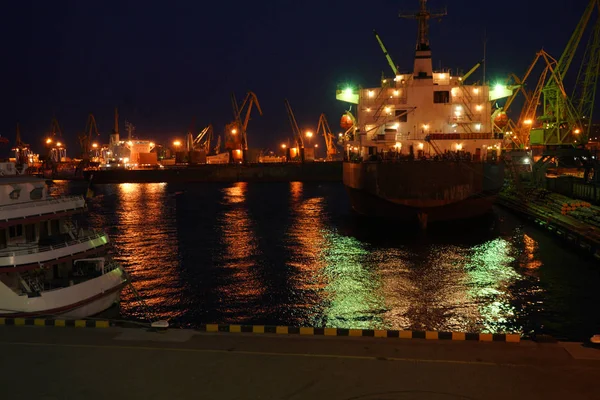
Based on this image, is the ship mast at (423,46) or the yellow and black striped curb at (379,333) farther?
the ship mast at (423,46)

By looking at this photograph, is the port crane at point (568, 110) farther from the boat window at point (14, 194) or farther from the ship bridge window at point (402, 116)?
the boat window at point (14, 194)

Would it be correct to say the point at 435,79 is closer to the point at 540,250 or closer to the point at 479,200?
the point at 479,200

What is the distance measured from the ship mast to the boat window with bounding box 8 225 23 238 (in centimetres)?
4554

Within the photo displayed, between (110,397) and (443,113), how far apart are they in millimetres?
50632

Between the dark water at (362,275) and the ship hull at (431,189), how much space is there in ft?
5.50

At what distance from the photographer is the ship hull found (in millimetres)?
47969

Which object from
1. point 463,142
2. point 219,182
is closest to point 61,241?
point 463,142

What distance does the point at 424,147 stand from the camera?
54812mm

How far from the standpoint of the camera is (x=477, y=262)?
36.6m

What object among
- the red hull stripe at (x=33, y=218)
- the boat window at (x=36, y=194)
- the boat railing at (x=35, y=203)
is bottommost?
the red hull stripe at (x=33, y=218)

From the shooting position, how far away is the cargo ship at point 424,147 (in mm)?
48406

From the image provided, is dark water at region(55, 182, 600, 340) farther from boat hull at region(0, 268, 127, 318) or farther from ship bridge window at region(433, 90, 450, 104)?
ship bridge window at region(433, 90, 450, 104)

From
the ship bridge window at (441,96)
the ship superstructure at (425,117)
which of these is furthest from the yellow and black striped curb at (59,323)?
the ship bridge window at (441,96)

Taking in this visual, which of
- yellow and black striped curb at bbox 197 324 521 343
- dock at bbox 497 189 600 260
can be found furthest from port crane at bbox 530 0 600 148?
yellow and black striped curb at bbox 197 324 521 343
